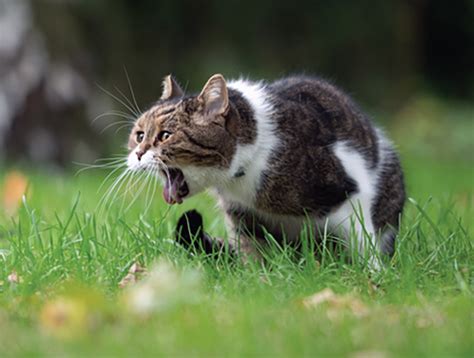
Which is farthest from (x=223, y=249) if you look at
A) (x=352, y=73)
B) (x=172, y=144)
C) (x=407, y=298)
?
(x=352, y=73)

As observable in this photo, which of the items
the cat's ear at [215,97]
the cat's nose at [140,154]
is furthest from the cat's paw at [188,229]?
the cat's ear at [215,97]

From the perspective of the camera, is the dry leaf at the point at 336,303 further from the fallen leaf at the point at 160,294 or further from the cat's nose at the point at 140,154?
the cat's nose at the point at 140,154

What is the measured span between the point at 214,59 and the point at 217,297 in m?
8.85

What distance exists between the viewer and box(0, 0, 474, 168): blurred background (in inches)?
336

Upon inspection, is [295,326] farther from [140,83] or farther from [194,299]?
[140,83]

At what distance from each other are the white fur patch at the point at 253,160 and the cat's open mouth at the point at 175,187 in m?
0.19

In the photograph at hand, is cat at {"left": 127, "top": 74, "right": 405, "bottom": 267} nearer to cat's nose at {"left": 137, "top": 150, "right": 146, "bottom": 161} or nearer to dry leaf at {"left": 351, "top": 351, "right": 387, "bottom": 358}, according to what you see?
cat's nose at {"left": 137, "top": 150, "right": 146, "bottom": 161}

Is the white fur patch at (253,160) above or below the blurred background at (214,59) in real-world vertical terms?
above

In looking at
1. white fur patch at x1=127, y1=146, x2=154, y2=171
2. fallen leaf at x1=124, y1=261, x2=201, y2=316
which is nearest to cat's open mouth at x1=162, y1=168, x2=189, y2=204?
white fur patch at x1=127, y1=146, x2=154, y2=171

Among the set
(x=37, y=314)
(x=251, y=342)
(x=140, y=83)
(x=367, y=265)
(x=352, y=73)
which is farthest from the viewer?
(x=352, y=73)

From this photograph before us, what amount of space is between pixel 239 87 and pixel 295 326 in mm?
1801

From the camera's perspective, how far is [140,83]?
11195mm

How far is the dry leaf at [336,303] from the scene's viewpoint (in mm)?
2824

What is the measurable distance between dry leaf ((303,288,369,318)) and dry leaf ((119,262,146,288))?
728 mm
